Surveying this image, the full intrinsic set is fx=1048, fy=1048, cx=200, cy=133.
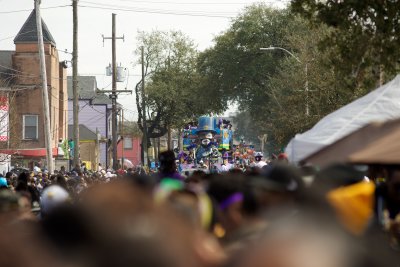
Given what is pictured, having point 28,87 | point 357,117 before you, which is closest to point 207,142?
point 28,87

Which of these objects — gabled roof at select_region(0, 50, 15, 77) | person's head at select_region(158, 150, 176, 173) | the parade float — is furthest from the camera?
gabled roof at select_region(0, 50, 15, 77)

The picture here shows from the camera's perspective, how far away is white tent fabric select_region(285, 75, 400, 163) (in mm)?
14625

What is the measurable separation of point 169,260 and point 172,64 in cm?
7943

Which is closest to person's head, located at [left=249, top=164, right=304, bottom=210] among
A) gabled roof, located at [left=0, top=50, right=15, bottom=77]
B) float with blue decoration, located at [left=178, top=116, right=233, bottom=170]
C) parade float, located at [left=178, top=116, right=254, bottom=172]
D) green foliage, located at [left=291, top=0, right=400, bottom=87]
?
green foliage, located at [left=291, top=0, right=400, bottom=87]

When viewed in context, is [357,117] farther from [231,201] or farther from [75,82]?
[75,82]

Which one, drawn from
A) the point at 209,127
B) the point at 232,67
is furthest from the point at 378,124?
the point at 232,67

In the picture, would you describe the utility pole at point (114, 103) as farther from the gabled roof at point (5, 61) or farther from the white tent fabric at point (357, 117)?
the white tent fabric at point (357, 117)

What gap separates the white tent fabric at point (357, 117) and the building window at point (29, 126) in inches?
1782

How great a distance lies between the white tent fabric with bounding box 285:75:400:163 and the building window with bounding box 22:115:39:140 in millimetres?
45255

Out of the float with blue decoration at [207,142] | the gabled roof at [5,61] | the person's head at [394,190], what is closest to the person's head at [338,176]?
the person's head at [394,190]

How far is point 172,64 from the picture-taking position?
81312 millimetres

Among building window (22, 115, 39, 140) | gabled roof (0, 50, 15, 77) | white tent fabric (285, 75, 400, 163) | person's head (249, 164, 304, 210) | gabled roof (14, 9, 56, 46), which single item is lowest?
person's head (249, 164, 304, 210)

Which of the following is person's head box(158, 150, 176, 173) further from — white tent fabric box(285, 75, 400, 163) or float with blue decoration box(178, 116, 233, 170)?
float with blue decoration box(178, 116, 233, 170)

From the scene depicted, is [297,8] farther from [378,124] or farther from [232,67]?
[232,67]
